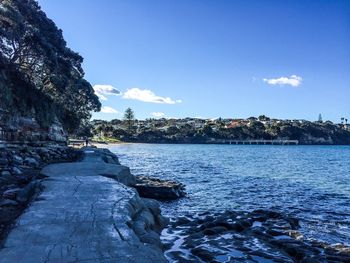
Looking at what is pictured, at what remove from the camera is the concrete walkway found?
551 centimetres

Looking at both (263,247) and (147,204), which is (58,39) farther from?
(263,247)

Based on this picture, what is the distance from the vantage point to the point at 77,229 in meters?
6.65

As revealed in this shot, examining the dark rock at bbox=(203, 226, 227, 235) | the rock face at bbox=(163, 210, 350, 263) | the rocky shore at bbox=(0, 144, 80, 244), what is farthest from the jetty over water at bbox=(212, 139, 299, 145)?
the dark rock at bbox=(203, 226, 227, 235)

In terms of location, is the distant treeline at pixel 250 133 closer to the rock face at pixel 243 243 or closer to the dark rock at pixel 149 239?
the rock face at pixel 243 243

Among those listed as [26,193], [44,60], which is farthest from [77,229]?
[44,60]

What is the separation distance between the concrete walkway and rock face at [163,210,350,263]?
70.8 inches

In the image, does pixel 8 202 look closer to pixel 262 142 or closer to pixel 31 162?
pixel 31 162

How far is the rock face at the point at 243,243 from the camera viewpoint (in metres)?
8.73

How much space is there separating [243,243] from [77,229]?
5.00m

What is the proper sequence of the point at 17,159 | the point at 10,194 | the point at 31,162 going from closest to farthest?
the point at 10,194 → the point at 17,159 → the point at 31,162

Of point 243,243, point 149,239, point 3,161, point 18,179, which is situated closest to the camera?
point 149,239

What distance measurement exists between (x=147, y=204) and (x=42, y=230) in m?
4.44

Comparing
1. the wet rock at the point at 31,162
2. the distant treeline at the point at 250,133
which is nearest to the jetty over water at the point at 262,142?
the distant treeline at the point at 250,133

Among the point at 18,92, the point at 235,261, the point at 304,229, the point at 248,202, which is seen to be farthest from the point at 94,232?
the point at 18,92
